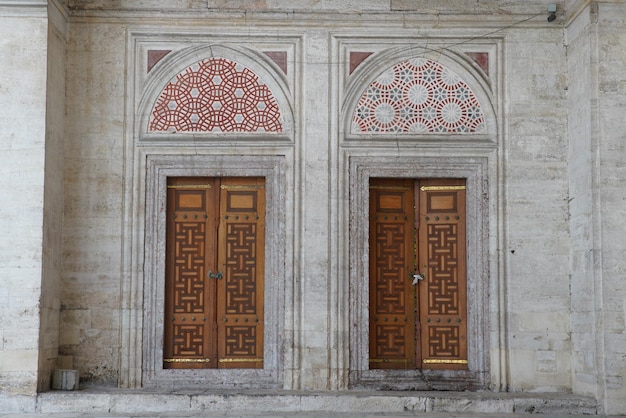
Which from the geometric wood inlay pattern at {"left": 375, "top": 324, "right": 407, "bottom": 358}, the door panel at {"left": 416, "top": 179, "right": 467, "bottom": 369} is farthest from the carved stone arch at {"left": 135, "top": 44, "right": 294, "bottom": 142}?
the geometric wood inlay pattern at {"left": 375, "top": 324, "right": 407, "bottom": 358}

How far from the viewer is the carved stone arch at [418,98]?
25.1ft

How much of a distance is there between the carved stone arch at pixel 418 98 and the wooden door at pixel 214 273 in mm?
1041

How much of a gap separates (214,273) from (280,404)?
1265mm

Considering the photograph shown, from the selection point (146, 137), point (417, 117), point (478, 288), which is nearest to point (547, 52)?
point (417, 117)

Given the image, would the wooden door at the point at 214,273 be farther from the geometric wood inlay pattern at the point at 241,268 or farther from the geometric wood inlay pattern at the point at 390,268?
the geometric wood inlay pattern at the point at 390,268

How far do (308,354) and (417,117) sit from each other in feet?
6.89

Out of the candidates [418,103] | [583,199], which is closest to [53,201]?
[418,103]

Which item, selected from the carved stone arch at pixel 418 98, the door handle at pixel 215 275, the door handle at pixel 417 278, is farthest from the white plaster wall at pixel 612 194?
the door handle at pixel 215 275

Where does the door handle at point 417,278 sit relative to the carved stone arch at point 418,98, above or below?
below

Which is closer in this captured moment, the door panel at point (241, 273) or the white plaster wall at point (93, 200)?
the white plaster wall at point (93, 200)

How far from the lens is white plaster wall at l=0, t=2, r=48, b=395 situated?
6.87 meters

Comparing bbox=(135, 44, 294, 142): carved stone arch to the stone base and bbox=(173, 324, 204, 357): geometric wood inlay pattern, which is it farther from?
the stone base

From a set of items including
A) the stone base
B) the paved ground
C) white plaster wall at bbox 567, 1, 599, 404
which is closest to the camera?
the paved ground

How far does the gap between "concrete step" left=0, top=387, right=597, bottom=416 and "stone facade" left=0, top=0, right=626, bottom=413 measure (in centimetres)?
41
